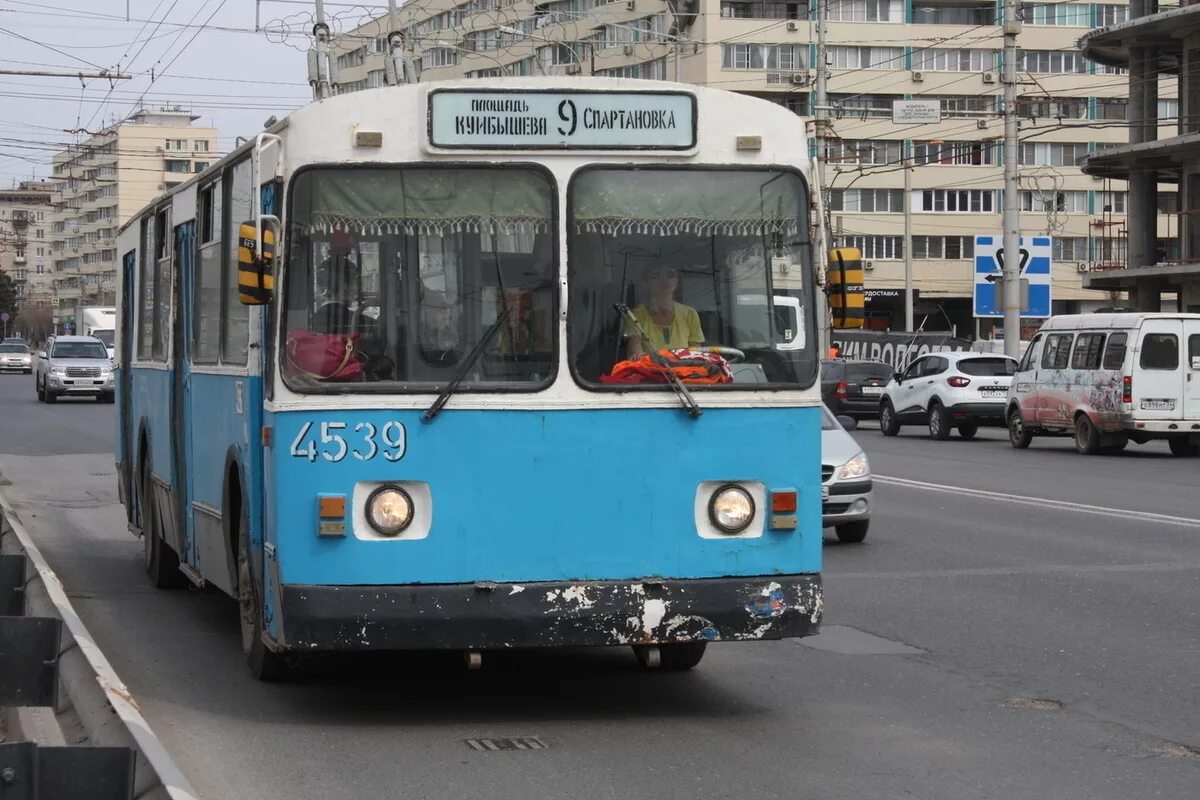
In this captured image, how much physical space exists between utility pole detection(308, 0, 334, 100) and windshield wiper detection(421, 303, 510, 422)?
24.5m

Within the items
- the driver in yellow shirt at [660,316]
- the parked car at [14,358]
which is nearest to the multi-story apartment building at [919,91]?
the parked car at [14,358]

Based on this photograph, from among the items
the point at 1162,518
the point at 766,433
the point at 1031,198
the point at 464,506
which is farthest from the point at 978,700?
the point at 1031,198

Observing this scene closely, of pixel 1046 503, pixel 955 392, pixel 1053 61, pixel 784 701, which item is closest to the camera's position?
pixel 784 701

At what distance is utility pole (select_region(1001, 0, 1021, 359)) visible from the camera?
4031 centimetres

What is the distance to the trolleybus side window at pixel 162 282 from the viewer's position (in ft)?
39.4

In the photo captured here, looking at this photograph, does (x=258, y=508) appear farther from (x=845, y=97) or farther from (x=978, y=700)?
(x=845, y=97)

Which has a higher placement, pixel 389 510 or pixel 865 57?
pixel 865 57

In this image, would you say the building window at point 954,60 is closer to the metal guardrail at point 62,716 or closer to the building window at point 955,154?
the building window at point 955,154

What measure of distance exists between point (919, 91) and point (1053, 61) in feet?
23.6

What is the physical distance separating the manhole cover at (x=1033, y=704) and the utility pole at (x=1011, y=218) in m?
31.6

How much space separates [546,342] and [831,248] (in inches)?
59.7

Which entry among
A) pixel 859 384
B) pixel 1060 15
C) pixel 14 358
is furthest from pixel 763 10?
pixel 859 384

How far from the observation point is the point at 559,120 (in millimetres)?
8016

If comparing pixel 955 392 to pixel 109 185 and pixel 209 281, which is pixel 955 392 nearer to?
pixel 209 281
